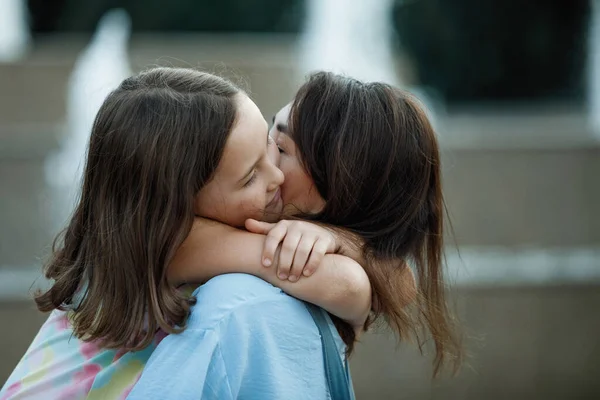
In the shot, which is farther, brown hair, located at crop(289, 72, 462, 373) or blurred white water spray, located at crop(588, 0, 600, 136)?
blurred white water spray, located at crop(588, 0, 600, 136)

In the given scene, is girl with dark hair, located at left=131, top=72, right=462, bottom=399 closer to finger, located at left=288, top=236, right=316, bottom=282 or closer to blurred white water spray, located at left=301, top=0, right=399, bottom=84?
finger, located at left=288, top=236, right=316, bottom=282

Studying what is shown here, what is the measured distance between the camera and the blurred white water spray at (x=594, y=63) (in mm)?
9664

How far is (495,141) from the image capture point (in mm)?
5484

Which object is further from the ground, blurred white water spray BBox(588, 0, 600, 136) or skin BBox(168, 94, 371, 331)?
skin BBox(168, 94, 371, 331)

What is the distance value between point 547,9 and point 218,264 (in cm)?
873

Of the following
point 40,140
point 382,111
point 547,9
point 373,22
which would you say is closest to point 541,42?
point 547,9

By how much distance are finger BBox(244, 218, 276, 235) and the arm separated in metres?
0.01

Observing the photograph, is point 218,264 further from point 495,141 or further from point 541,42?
point 541,42

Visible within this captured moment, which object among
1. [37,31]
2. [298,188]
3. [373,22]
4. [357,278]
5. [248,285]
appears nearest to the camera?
[248,285]

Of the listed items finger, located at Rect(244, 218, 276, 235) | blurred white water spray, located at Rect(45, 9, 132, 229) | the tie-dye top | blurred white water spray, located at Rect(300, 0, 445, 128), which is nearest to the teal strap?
finger, located at Rect(244, 218, 276, 235)

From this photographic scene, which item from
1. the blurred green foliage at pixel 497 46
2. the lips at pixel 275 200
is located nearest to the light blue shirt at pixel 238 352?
the lips at pixel 275 200

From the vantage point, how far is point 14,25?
854 centimetres

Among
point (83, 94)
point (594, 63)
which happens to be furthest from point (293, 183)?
point (594, 63)

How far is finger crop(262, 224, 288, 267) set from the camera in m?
1.68
